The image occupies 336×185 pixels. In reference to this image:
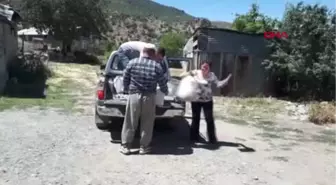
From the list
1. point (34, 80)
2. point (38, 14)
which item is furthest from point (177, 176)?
point (38, 14)

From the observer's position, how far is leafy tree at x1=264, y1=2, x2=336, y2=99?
51.4 ft

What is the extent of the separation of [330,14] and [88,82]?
10985 millimetres

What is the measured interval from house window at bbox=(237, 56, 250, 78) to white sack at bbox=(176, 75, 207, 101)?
30.5ft

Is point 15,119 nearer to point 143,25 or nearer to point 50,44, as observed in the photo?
point 50,44

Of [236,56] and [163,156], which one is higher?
[236,56]

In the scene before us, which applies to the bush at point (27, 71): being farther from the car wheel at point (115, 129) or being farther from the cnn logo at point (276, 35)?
the cnn logo at point (276, 35)

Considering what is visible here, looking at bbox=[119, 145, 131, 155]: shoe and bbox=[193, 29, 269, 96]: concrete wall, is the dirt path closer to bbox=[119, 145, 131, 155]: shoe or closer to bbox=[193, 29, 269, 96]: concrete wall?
bbox=[119, 145, 131, 155]: shoe

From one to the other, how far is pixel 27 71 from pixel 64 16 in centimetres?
1699

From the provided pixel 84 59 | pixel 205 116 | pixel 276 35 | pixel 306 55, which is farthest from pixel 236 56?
pixel 84 59

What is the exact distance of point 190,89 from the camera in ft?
25.4

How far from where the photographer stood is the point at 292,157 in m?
7.54

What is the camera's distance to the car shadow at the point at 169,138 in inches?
293

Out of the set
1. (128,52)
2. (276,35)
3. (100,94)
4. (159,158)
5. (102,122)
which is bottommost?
(159,158)

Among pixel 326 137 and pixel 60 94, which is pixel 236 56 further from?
pixel 326 137
